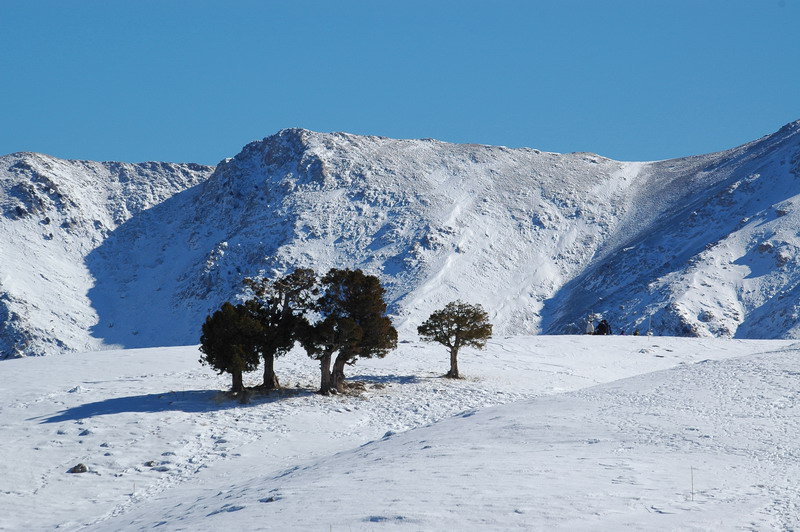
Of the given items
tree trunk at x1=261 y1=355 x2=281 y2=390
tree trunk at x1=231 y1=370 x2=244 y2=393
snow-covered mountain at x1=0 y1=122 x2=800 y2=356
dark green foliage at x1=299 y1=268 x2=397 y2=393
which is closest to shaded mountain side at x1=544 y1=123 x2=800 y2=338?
snow-covered mountain at x1=0 y1=122 x2=800 y2=356

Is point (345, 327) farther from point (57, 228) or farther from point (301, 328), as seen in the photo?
point (57, 228)

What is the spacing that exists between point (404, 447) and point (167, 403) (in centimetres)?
1512

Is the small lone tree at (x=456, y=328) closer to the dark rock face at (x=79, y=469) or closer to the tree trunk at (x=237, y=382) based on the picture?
the tree trunk at (x=237, y=382)

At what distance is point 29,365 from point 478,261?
96831 mm

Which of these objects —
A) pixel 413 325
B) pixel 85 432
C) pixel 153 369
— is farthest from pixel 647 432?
pixel 413 325

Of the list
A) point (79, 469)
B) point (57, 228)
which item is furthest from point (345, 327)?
point (57, 228)

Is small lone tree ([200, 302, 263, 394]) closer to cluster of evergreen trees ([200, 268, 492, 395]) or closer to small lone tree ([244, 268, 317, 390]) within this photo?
cluster of evergreen trees ([200, 268, 492, 395])

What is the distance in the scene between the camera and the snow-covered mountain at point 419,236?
378ft

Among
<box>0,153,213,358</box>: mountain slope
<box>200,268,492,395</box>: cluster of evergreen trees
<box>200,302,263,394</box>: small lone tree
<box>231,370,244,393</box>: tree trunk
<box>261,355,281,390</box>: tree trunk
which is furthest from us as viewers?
<box>0,153,213,358</box>: mountain slope

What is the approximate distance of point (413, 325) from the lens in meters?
109

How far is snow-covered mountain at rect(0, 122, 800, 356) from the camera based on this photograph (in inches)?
4537

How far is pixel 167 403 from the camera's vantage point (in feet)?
114

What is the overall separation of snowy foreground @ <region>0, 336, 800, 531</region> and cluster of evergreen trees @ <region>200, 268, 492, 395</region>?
1.68 meters

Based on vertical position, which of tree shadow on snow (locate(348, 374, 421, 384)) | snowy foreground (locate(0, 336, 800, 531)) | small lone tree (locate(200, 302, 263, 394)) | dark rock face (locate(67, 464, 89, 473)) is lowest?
dark rock face (locate(67, 464, 89, 473))
